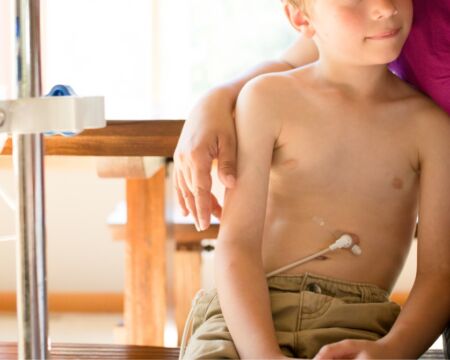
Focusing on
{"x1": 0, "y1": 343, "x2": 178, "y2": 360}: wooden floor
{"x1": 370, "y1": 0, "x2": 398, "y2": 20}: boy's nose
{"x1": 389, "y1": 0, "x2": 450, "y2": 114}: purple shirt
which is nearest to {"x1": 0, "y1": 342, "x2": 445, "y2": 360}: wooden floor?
{"x1": 0, "y1": 343, "x2": 178, "y2": 360}: wooden floor

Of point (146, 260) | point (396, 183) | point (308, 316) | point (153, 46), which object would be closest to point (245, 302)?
point (308, 316)

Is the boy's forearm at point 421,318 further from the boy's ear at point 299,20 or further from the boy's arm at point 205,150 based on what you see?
the boy's ear at point 299,20

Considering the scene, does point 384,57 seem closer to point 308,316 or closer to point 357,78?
point 357,78

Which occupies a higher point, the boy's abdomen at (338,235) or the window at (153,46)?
the window at (153,46)

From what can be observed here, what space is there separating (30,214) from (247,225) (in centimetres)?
52

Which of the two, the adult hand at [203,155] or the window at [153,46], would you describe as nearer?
the adult hand at [203,155]

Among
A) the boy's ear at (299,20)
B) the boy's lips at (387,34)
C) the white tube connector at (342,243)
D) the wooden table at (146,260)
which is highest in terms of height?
the boy's ear at (299,20)

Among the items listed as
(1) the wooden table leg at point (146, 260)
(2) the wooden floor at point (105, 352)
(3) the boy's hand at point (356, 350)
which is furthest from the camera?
(1) the wooden table leg at point (146, 260)

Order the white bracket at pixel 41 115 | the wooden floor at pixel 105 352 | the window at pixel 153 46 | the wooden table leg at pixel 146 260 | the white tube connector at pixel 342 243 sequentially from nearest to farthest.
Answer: the white bracket at pixel 41 115
the white tube connector at pixel 342 243
the wooden floor at pixel 105 352
the wooden table leg at pixel 146 260
the window at pixel 153 46

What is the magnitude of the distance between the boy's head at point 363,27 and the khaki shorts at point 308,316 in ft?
1.07

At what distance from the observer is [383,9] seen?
1.20 metres

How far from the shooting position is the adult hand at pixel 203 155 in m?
1.22

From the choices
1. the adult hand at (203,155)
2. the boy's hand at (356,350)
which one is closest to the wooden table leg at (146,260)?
the adult hand at (203,155)

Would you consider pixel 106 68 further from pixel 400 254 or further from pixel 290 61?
pixel 400 254
